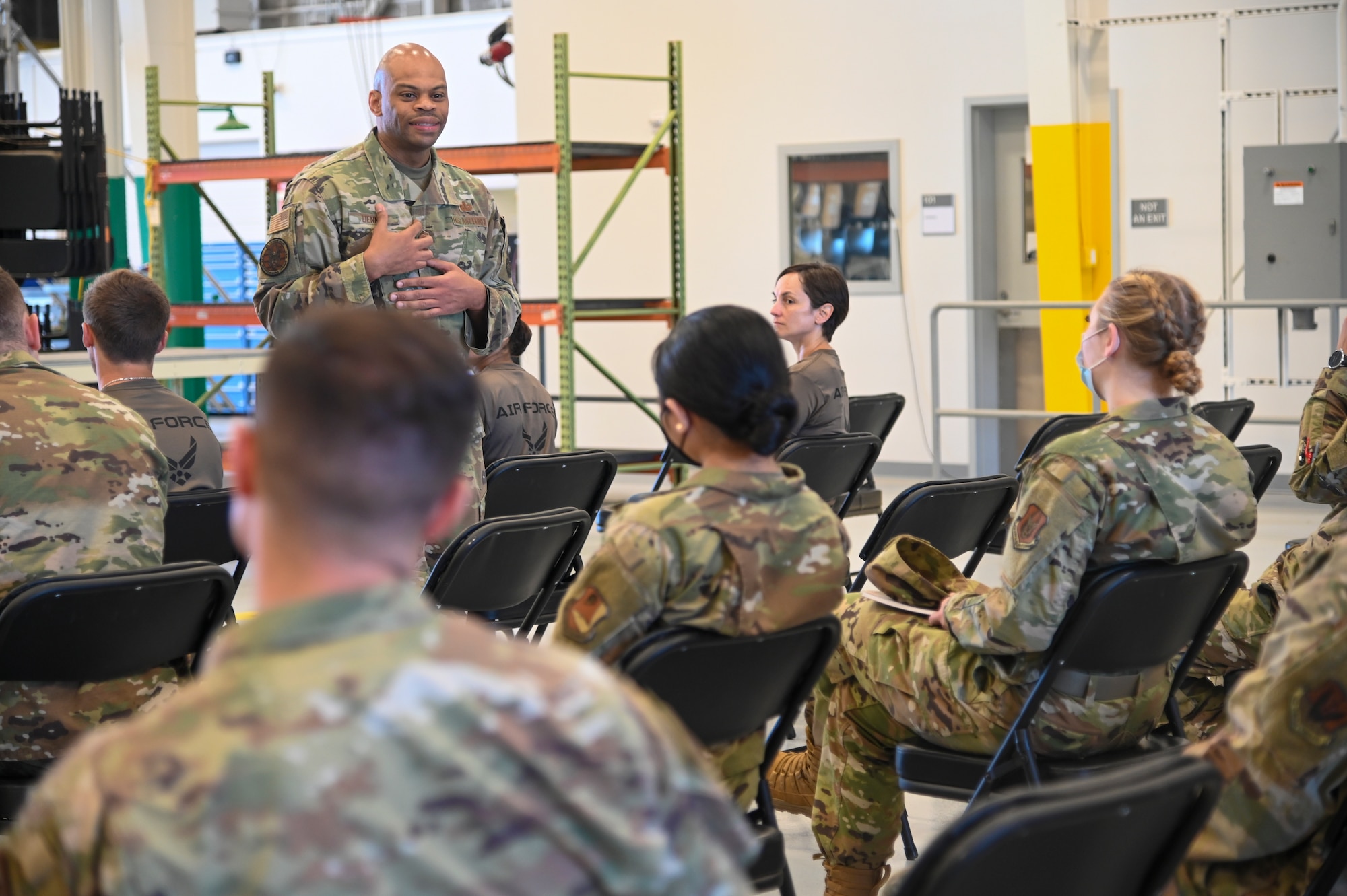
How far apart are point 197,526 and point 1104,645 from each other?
1904 mm

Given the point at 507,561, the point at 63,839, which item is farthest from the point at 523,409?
the point at 63,839

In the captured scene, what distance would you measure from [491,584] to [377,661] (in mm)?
1916

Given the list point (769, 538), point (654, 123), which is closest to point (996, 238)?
point (654, 123)

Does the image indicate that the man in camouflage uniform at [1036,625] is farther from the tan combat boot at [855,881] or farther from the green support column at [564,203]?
the green support column at [564,203]

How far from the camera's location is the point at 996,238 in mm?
8422

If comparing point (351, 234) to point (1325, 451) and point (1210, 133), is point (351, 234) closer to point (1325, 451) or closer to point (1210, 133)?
point (1325, 451)

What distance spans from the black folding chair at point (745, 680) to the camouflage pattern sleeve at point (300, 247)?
1575mm

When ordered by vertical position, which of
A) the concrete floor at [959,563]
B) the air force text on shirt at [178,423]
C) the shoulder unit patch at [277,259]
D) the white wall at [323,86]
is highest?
the white wall at [323,86]

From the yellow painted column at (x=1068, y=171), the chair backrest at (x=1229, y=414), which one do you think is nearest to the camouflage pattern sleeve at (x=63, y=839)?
the chair backrest at (x=1229, y=414)

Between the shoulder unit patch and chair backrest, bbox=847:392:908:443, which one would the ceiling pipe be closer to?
chair backrest, bbox=847:392:908:443

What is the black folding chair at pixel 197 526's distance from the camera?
2955 millimetres

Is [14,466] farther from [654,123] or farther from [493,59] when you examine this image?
[493,59]

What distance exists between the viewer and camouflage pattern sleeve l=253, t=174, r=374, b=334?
3100mm

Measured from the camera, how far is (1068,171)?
731cm
